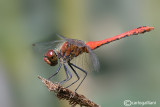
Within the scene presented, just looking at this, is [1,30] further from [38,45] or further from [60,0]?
[38,45]

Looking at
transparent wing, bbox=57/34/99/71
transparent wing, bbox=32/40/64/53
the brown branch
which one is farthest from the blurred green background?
the brown branch

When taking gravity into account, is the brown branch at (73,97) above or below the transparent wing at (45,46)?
below

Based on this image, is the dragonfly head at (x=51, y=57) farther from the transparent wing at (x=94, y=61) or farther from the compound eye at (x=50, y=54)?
the transparent wing at (x=94, y=61)

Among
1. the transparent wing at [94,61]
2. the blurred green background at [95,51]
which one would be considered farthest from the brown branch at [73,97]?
the blurred green background at [95,51]

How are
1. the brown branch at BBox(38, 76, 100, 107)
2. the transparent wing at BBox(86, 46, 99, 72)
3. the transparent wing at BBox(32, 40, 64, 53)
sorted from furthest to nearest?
the transparent wing at BBox(32, 40, 64, 53)
the transparent wing at BBox(86, 46, 99, 72)
the brown branch at BBox(38, 76, 100, 107)

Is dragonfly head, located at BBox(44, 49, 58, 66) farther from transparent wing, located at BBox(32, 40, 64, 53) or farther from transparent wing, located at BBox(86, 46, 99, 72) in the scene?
transparent wing, located at BBox(86, 46, 99, 72)

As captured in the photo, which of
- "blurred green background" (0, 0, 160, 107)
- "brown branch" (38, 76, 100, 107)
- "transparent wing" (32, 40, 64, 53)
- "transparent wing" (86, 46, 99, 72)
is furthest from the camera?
"blurred green background" (0, 0, 160, 107)

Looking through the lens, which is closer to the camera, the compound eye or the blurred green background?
the compound eye

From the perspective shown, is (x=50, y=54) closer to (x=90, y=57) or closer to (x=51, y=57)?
(x=51, y=57)

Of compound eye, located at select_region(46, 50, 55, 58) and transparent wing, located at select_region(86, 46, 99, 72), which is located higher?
compound eye, located at select_region(46, 50, 55, 58)
